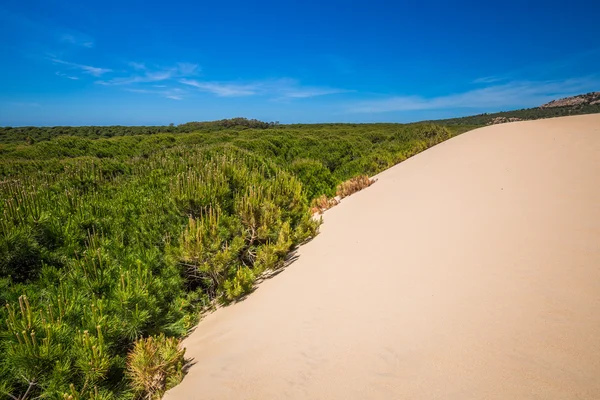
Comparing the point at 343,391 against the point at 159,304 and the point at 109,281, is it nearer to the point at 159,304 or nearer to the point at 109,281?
the point at 159,304

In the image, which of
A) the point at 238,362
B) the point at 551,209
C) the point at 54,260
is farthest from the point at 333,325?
the point at 54,260

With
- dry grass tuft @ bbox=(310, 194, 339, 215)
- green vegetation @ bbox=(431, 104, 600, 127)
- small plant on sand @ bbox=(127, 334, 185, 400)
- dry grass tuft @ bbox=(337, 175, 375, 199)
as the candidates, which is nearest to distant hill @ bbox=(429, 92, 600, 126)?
green vegetation @ bbox=(431, 104, 600, 127)

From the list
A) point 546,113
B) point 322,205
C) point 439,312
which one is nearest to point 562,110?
point 546,113

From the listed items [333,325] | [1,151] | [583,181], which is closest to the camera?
[333,325]

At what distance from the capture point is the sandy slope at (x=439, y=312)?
72.4 inches

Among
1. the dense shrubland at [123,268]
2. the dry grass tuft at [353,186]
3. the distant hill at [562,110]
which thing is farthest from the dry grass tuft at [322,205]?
the distant hill at [562,110]

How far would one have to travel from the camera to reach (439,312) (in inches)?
97.0

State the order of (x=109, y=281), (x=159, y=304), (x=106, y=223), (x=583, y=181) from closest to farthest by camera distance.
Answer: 1. (x=109, y=281)
2. (x=159, y=304)
3. (x=583, y=181)
4. (x=106, y=223)

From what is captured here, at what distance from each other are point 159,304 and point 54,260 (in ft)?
5.38

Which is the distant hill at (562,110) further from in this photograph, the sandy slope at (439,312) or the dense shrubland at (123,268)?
the dense shrubland at (123,268)

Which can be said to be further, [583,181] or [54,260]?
[583,181]

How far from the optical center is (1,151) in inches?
703

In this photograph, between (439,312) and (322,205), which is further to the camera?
(322,205)

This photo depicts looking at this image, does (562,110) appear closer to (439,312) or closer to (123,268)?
(439,312)
